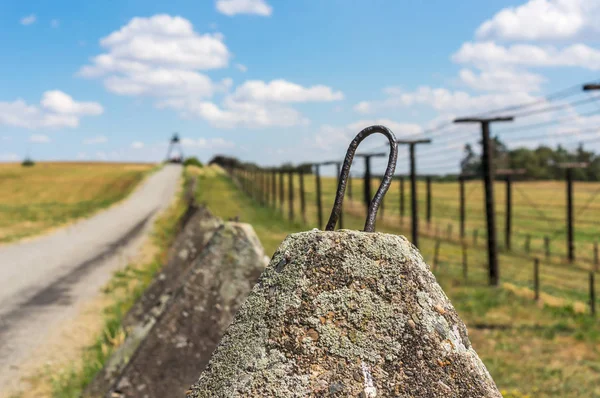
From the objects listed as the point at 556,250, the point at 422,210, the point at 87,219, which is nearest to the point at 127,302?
the point at 87,219

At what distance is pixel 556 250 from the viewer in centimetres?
2669

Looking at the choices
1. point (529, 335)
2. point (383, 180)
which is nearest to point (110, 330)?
point (529, 335)

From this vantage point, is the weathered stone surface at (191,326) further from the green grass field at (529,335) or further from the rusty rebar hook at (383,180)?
the rusty rebar hook at (383,180)

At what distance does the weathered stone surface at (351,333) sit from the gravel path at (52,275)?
6087 millimetres

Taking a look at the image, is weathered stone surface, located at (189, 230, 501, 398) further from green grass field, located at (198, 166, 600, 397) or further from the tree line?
the tree line

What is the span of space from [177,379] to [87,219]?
72.1ft

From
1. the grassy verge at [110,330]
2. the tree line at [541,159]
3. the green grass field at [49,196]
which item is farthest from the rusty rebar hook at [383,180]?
the tree line at [541,159]

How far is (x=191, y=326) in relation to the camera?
4309 millimetres

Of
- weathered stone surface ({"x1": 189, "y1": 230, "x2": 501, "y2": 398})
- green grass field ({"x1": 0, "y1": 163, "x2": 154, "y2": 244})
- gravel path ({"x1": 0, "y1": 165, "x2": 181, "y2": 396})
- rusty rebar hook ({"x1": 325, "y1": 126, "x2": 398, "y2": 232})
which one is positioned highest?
rusty rebar hook ({"x1": 325, "y1": 126, "x2": 398, "y2": 232})

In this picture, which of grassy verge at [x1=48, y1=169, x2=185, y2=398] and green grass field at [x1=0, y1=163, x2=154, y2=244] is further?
green grass field at [x1=0, y1=163, x2=154, y2=244]

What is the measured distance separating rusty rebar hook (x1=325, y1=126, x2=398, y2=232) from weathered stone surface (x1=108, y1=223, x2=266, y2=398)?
8.77 feet

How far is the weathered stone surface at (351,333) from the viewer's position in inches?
61.8

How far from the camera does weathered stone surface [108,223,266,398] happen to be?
4250mm

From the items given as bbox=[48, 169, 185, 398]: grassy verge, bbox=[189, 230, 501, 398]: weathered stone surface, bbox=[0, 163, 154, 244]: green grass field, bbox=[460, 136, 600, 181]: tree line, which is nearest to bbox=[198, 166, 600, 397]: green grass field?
bbox=[48, 169, 185, 398]: grassy verge
